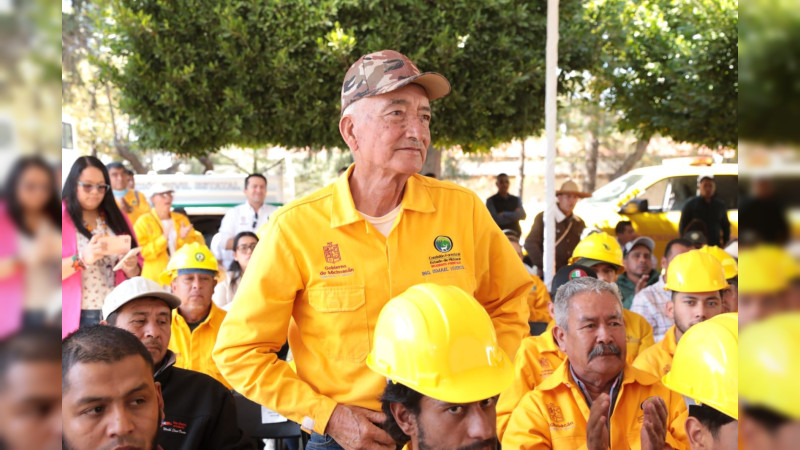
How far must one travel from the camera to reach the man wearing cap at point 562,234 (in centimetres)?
790

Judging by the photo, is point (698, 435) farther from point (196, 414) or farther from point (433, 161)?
point (433, 161)

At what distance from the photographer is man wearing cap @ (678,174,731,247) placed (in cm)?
955

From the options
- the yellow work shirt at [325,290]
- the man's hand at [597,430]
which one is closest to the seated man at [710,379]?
the man's hand at [597,430]

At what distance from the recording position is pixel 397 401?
84.6 inches

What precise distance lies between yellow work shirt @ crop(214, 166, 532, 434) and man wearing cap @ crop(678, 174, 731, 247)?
8.07 metres

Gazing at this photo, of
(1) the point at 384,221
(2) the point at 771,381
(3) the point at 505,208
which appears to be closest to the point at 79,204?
(1) the point at 384,221

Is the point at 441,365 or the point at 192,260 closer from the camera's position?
the point at 441,365

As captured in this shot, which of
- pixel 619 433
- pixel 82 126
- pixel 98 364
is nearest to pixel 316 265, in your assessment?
pixel 98 364

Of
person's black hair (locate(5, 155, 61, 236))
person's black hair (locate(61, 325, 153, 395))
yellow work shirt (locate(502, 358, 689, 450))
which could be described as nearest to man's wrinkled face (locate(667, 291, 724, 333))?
yellow work shirt (locate(502, 358, 689, 450))

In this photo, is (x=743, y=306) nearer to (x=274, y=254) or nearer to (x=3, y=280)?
(x=3, y=280)

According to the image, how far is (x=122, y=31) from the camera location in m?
7.52

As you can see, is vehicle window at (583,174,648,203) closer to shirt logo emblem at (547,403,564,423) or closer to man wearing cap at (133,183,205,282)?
man wearing cap at (133,183,205,282)

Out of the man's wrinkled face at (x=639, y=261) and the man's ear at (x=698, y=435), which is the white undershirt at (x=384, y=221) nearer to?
the man's ear at (x=698, y=435)

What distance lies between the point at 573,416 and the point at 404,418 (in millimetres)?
1021
